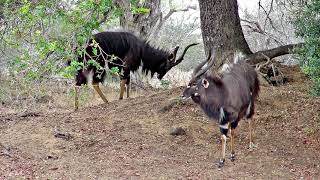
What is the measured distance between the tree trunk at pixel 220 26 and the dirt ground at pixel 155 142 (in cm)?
103

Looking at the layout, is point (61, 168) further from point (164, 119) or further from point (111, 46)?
point (111, 46)

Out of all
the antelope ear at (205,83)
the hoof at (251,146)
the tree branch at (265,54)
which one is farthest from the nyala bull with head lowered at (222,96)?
the tree branch at (265,54)

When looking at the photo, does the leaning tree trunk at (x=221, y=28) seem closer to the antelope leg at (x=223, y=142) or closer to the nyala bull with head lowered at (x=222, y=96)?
the nyala bull with head lowered at (x=222, y=96)

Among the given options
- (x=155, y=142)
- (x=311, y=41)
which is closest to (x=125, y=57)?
(x=155, y=142)

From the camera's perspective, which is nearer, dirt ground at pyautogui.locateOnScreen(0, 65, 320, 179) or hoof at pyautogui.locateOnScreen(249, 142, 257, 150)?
dirt ground at pyautogui.locateOnScreen(0, 65, 320, 179)

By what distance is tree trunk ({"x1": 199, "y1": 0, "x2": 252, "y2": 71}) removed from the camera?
33.8 ft

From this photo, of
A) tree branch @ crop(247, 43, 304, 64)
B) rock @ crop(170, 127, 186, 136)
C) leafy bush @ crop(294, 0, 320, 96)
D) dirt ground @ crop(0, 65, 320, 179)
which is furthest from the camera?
tree branch @ crop(247, 43, 304, 64)

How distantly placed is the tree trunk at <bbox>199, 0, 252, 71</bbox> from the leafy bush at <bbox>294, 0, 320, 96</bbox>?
3.06 meters

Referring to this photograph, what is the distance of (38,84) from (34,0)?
3.96 feet

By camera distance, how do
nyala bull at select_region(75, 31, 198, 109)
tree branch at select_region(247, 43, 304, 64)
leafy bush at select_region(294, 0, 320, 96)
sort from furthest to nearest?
nyala bull at select_region(75, 31, 198, 109), tree branch at select_region(247, 43, 304, 64), leafy bush at select_region(294, 0, 320, 96)

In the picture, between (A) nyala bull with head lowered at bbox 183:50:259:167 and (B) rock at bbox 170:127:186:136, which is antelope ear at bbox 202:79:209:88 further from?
(B) rock at bbox 170:127:186:136

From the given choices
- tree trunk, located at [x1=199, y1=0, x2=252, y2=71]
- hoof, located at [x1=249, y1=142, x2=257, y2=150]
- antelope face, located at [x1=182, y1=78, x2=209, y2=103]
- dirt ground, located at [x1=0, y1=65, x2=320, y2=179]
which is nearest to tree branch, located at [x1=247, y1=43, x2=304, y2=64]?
tree trunk, located at [x1=199, y1=0, x2=252, y2=71]

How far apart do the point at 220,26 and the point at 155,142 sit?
295cm

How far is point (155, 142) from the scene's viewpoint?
8.57 metres
